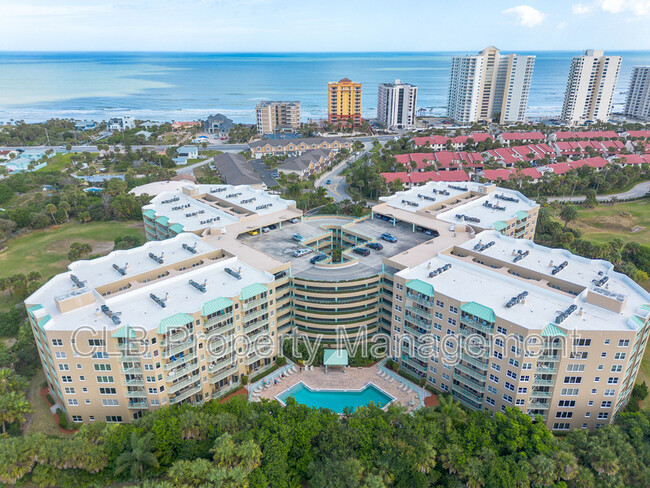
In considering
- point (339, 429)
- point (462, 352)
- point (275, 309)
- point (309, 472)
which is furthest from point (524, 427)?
point (275, 309)

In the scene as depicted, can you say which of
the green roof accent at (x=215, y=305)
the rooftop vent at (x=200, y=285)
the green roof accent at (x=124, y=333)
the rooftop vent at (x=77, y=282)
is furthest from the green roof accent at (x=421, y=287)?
the rooftop vent at (x=77, y=282)

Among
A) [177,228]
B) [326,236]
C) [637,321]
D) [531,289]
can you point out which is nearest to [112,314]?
[177,228]

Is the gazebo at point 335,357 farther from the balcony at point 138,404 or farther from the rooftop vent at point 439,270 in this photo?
the balcony at point 138,404

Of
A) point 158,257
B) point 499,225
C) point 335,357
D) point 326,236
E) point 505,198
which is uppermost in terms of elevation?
point 505,198

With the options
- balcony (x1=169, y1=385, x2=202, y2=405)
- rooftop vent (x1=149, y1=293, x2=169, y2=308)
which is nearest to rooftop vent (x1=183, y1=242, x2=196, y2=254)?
rooftop vent (x1=149, y1=293, x2=169, y2=308)

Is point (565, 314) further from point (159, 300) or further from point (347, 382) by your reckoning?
point (159, 300)

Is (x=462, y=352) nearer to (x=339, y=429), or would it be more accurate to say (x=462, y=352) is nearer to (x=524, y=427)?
(x=524, y=427)
